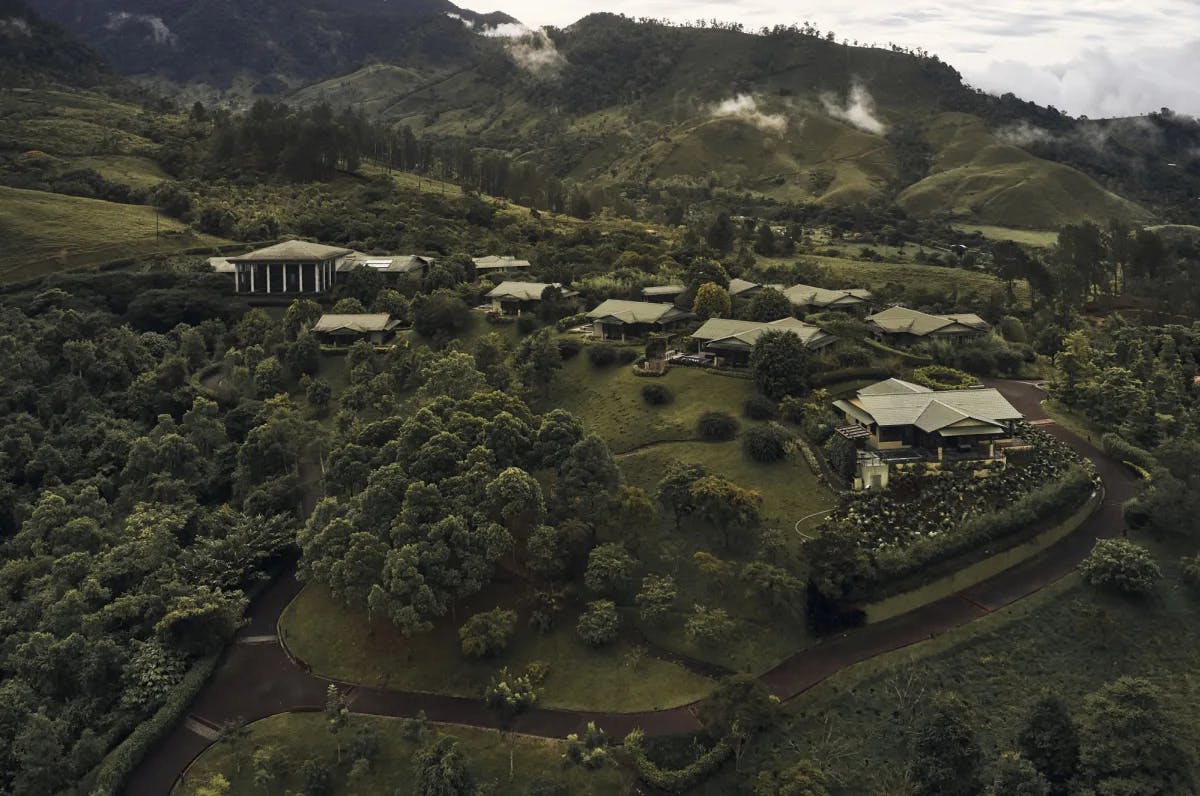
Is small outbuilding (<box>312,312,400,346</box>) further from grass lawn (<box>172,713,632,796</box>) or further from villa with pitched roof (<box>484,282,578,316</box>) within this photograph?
grass lawn (<box>172,713,632,796</box>)

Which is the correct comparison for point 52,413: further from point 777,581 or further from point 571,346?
point 777,581

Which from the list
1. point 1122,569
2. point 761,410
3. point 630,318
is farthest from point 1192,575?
point 630,318

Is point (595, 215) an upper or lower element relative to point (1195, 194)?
lower

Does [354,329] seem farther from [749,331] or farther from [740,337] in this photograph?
[749,331]

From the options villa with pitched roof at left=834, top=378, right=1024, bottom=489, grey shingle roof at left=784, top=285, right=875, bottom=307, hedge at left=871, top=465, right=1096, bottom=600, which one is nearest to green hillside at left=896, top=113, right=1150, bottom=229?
grey shingle roof at left=784, top=285, right=875, bottom=307

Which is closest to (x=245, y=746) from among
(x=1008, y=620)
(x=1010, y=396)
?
(x=1008, y=620)

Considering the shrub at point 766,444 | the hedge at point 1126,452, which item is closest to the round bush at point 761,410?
the shrub at point 766,444
